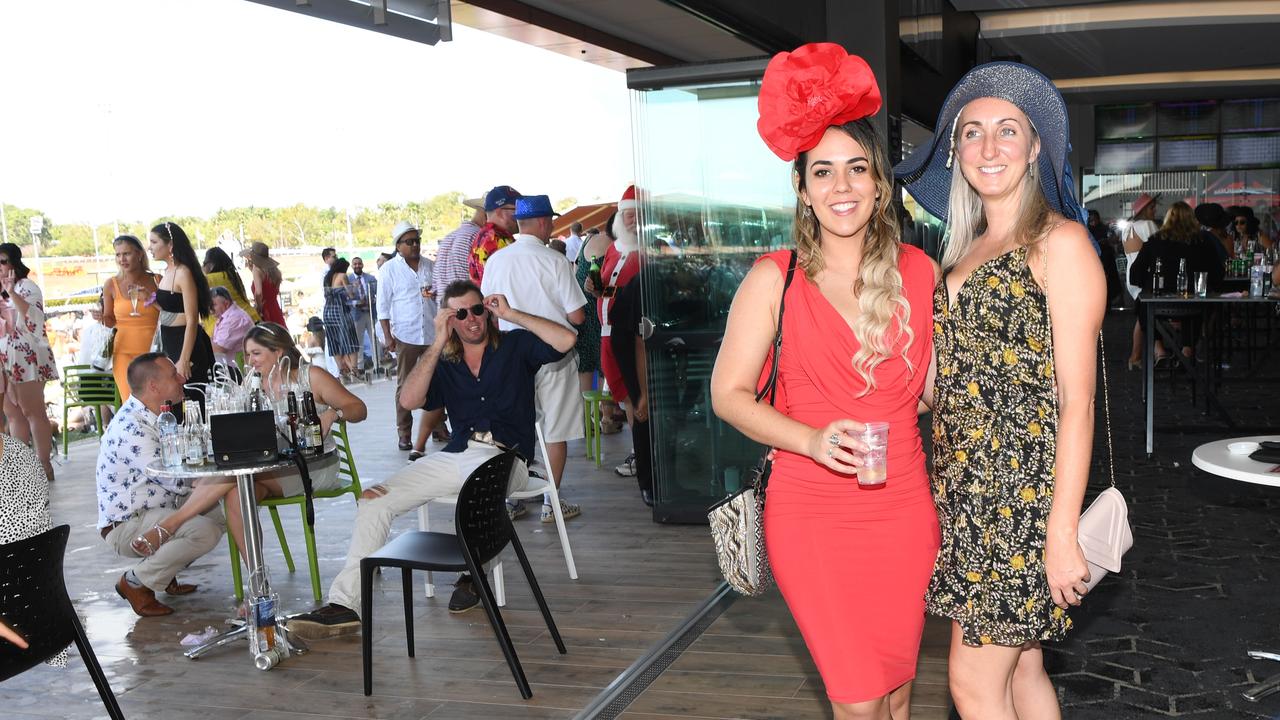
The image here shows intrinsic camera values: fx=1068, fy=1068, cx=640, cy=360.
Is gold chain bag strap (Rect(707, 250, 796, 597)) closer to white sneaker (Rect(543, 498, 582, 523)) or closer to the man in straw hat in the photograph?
white sneaker (Rect(543, 498, 582, 523))

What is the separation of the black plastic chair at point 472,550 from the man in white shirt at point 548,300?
2.09 m

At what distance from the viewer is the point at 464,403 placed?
4406mm

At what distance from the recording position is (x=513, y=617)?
4.33 metres

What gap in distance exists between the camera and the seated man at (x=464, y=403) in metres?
4.17

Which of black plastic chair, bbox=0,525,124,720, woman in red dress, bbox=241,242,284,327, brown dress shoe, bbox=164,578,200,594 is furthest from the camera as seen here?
woman in red dress, bbox=241,242,284,327

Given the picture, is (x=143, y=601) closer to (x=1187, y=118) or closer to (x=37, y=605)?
(x=37, y=605)

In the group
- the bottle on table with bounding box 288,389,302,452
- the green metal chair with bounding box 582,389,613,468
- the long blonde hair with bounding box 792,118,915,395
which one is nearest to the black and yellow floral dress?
the long blonde hair with bounding box 792,118,915,395

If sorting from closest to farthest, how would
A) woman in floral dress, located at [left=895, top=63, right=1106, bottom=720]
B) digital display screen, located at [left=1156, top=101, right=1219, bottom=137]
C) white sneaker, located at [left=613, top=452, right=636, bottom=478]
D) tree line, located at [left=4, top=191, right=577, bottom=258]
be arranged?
1. woman in floral dress, located at [left=895, top=63, right=1106, bottom=720]
2. white sneaker, located at [left=613, top=452, right=636, bottom=478]
3. tree line, located at [left=4, top=191, right=577, bottom=258]
4. digital display screen, located at [left=1156, top=101, right=1219, bottom=137]

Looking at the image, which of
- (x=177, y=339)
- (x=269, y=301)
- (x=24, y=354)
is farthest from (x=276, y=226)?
(x=177, y=339)

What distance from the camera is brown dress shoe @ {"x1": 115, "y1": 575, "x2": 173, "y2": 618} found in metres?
4.53

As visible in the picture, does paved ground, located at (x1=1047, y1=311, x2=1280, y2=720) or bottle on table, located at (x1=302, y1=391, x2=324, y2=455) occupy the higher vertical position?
bottle on table, located at (x1=302, y1=391, x2=324, y2=455)

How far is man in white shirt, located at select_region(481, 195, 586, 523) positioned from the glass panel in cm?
57

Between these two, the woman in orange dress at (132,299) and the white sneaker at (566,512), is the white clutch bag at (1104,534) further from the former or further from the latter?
the woman in orange dress at (132,299)

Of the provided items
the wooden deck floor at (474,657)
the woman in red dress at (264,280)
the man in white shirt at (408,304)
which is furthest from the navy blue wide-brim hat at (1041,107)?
the woman in red dress at (264,280)
